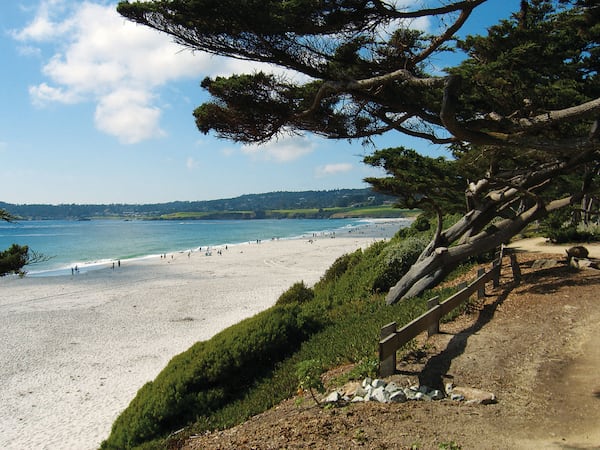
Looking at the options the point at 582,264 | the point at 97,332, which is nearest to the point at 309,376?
the point at 582,264

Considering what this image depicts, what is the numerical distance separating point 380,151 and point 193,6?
675 cm

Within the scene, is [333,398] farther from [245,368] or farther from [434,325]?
[245,368]

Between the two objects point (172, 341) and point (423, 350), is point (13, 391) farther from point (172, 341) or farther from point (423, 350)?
point (423, 350)

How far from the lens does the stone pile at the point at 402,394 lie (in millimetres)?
5141

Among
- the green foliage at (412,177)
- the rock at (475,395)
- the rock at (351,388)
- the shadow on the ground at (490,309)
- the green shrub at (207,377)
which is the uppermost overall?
the green foliage at (412,177)

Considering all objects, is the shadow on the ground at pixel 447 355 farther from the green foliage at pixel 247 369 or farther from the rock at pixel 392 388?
the green foliage at pixel 247 369

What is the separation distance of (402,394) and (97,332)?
17.0 meters

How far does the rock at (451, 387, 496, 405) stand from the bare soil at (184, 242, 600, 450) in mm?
88

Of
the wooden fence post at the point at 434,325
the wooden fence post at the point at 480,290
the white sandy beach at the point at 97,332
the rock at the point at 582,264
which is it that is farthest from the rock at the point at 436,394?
the rock at the point at 582,264

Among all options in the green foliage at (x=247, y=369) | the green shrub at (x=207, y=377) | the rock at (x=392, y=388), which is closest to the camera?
the rock at (x=392, y=388)

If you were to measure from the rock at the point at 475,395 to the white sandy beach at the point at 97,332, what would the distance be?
26.1ft

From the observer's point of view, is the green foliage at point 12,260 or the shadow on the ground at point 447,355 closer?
the shadow on the ground at point 447,355

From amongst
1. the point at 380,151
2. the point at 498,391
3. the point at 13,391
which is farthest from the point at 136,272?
the point at 498,391

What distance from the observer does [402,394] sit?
17.3 ft
